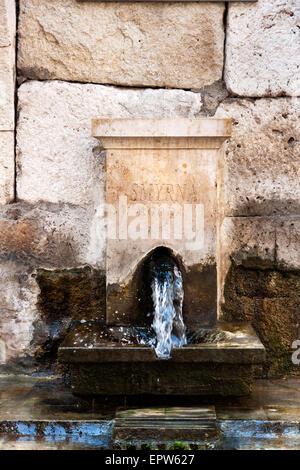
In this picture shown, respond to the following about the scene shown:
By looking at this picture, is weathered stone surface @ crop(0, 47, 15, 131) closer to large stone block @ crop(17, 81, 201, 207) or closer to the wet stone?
large stone block @ crop(17, 81, 201, 207)

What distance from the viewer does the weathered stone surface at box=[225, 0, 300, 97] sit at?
319cm

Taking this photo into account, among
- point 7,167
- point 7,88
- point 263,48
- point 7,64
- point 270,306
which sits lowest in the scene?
point 270,306

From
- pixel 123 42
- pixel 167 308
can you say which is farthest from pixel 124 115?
pixel 167 308

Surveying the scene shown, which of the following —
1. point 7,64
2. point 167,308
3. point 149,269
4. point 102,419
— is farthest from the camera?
point 7,64

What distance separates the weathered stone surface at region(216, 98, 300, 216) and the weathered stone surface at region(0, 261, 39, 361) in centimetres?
116

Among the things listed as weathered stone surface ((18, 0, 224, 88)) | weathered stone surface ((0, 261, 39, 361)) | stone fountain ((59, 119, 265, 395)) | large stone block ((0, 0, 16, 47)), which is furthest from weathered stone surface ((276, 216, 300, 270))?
large stone block ((0, 0, 16, 47))

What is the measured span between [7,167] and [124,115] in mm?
694

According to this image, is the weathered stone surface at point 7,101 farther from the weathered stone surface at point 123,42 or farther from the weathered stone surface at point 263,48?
the weathered stone surface at point 263,48

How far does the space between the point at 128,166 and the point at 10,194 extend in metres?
0.70

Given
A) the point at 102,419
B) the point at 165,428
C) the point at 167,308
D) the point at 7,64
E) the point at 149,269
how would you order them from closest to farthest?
Result: 1. the point at 165,428
2. the point at 102,419
3. the point at 167,308
4. the point at 149,269
5. the point at 7,64

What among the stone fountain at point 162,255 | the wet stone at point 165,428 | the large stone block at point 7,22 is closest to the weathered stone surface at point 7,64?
the large stone block at point 7,22

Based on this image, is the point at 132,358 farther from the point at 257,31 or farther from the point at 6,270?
the point at 257,31

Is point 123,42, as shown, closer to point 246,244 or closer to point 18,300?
point 246,244

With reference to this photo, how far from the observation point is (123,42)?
3.22 meters
